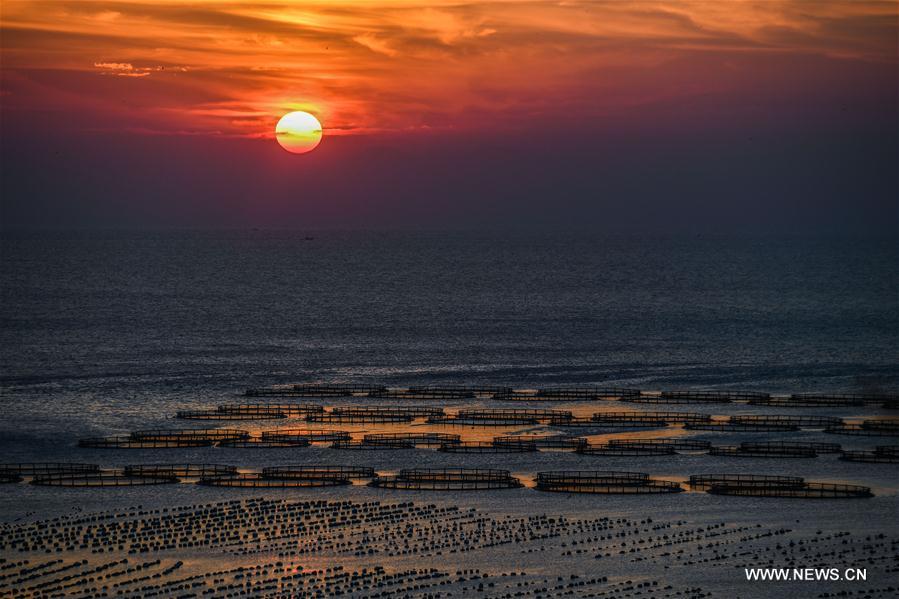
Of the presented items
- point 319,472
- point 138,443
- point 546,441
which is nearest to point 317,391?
point 138,443

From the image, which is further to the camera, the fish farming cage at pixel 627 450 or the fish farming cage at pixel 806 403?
the fish farming cage at pixel 806 403

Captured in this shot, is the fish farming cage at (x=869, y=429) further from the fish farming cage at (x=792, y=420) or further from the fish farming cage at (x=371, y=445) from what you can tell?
the fish farming cage at (x=371, y=445)

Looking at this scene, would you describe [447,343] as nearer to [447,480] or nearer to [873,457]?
[873,457]

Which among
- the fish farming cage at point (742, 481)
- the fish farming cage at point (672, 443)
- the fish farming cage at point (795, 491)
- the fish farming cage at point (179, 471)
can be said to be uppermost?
the fish farming cage at point (672, 443)

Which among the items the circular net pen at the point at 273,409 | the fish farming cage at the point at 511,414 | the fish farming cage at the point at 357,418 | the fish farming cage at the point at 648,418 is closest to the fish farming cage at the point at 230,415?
the circular net pen at the point at 273,409

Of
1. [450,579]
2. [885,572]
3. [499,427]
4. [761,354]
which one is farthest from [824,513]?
[761,354]

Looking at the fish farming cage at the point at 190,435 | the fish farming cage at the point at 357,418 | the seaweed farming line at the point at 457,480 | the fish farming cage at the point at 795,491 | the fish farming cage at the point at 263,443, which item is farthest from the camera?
the fish farming cage at the point at 357,418

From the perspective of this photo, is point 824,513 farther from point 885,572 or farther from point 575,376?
point 575,376
